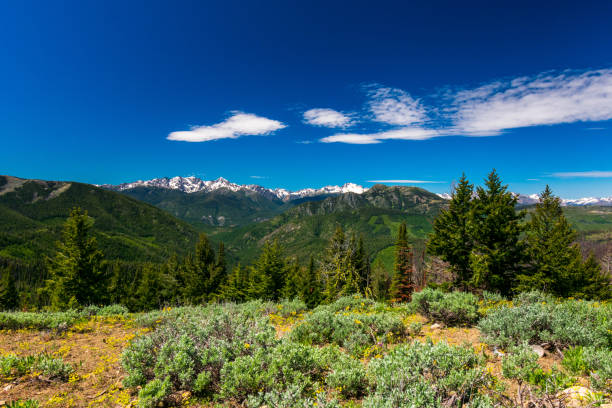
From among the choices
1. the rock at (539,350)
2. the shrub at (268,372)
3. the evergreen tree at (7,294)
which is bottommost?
the evergreen tree at (7,294)

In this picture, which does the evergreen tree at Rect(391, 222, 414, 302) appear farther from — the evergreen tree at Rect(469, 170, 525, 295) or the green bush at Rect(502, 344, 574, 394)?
the green bush at Rect(502, 344, 574, 394)

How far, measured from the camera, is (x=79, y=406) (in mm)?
4828

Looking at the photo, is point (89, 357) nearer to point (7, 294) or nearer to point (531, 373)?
point (531, 373)

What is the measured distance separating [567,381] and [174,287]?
51554 mm

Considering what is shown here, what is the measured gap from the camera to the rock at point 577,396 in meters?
3.80

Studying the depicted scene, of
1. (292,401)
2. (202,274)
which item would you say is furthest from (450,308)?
(202,274)

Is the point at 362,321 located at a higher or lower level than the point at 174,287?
higher

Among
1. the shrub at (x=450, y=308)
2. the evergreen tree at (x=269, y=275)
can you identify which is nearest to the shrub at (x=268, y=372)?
the shrub at (x=450, y=308)

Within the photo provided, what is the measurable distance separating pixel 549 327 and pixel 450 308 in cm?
274

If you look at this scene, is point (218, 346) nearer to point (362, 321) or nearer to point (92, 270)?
A: point (362, 321)

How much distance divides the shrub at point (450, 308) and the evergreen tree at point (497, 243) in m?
11.4

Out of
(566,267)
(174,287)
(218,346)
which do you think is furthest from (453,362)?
(174,287)

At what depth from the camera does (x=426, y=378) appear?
14.8ft

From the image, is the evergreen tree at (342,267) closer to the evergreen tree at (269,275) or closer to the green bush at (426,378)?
the green bush at (426,378)
